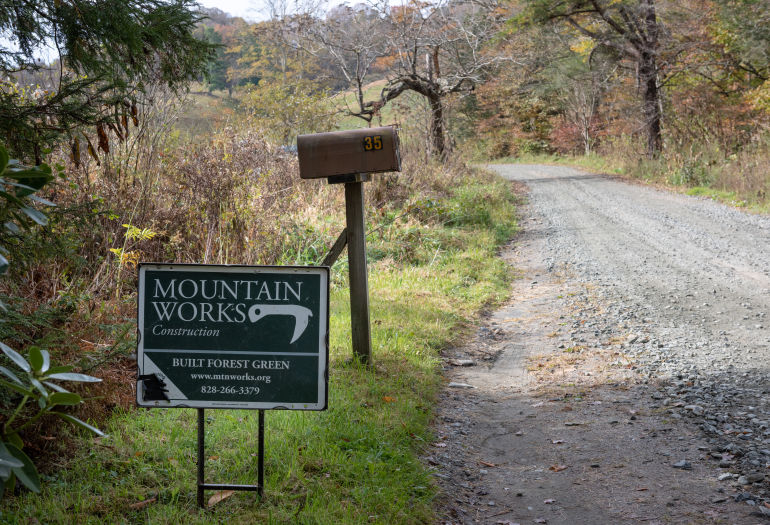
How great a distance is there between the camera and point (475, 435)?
446 cm

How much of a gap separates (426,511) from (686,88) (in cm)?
2311

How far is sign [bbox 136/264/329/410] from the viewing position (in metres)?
3.02

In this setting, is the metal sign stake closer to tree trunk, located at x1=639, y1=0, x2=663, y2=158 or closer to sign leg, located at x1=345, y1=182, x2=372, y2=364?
sign leg, located at x1=345, y1=182, x2=372, y2=364

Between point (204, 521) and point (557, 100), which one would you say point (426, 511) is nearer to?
point (204, 521)

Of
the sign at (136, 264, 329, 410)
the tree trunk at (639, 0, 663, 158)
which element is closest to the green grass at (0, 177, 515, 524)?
the sign at (136, 264, 329, 410)

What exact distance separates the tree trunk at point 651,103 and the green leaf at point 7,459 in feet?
80.3

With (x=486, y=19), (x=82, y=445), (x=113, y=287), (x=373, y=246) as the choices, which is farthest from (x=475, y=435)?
(x=486, y=19)

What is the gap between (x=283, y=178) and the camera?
34.4ft

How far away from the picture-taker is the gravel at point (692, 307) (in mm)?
4273

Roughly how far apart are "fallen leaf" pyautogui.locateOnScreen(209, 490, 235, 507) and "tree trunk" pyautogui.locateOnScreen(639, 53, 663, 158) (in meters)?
23.2

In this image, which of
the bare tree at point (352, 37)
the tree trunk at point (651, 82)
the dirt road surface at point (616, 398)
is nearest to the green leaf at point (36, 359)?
the dirt road surface at point (616, 398)

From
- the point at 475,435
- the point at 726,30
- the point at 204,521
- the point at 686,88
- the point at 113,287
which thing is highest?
the point at 726,30

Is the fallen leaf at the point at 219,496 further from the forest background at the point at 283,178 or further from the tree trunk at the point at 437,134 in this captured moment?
the tree trunk at the point at 437,134

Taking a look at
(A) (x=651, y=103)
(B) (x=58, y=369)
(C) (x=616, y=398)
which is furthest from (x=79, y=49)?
(A) (x=651, y=103)
